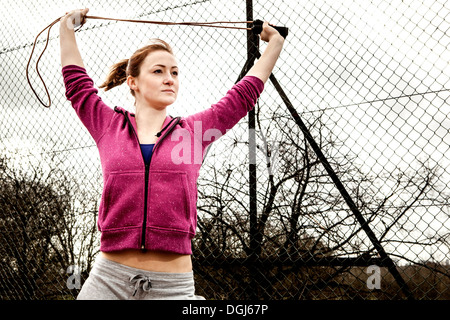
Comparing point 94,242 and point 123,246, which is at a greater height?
point 94,242

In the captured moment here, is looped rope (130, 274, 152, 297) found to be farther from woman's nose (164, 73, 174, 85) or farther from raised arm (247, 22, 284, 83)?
raised arm (247, 22, 284, 83)

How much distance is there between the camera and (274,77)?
241cm

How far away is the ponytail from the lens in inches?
60.3

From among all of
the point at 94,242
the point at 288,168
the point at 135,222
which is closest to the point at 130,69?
the point at 135,222

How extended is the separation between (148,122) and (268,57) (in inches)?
17.9

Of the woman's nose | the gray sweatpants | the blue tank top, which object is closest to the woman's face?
the woman's nose

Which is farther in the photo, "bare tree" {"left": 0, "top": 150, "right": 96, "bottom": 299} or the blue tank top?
"bare tree" {"left": 0, "top": 150, "right": 96, "bottom": 299}

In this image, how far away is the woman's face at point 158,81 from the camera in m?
1.31

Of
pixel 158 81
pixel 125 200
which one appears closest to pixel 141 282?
pixel 125 200

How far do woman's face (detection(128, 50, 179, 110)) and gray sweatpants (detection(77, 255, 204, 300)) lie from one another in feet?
1.64

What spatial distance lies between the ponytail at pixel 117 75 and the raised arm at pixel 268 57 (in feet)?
1.55

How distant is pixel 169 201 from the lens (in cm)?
117

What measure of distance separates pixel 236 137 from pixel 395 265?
1.13 meters
